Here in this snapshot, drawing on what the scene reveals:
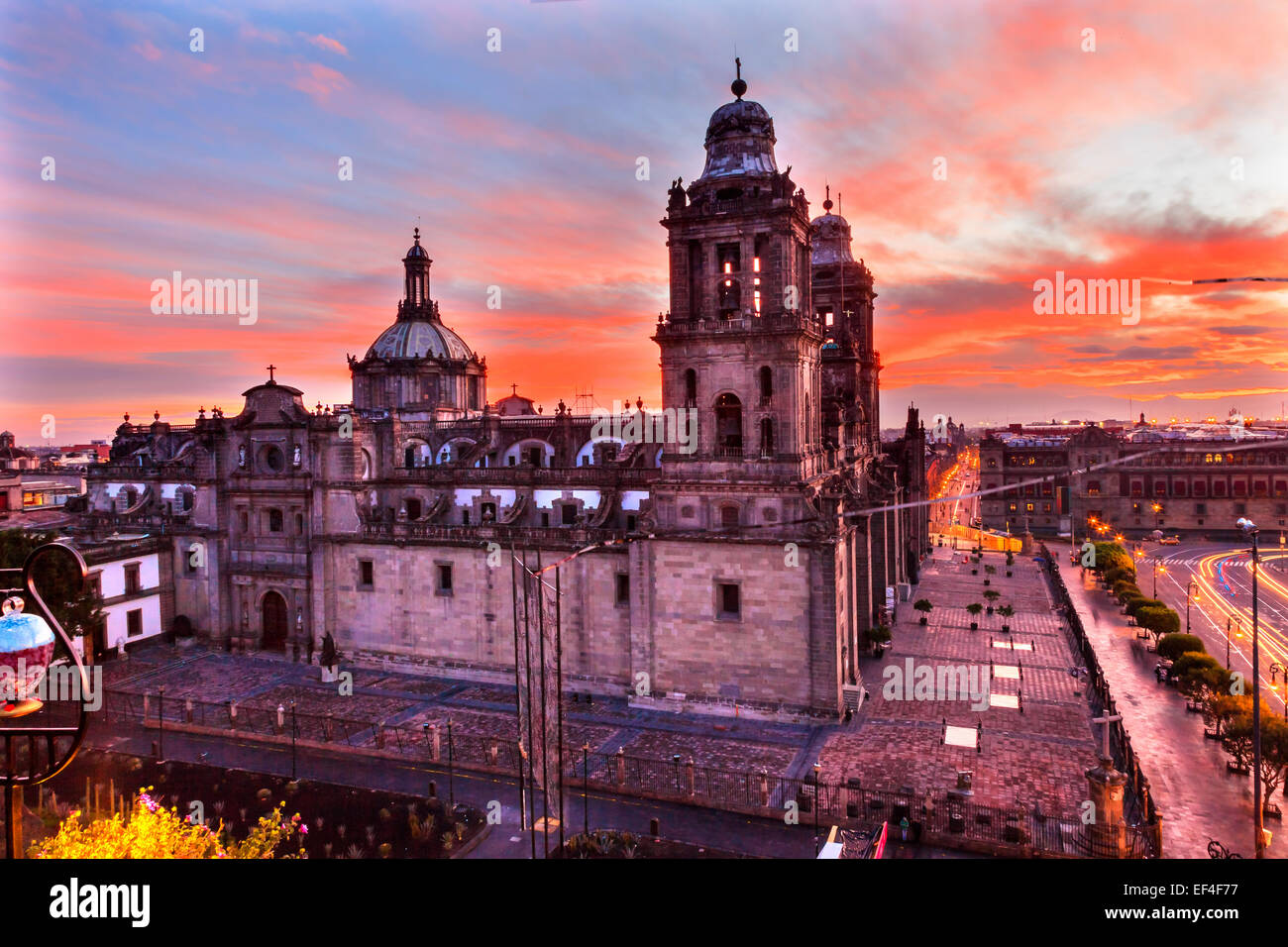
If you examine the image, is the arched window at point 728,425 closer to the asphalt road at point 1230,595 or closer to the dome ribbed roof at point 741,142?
the dome ribbed roof at point 741,142

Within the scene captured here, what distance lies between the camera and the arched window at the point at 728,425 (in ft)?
124

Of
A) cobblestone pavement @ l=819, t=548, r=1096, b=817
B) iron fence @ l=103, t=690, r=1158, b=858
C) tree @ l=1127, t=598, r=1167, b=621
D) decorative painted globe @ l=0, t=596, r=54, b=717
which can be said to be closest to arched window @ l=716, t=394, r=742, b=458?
cobblestone pavement @ l=819, t=548, r=1096, b=817

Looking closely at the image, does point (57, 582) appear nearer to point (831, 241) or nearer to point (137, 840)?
point (137, 840)

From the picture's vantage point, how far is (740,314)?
37812 mm

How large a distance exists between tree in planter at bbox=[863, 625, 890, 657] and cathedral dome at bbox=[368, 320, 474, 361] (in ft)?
123

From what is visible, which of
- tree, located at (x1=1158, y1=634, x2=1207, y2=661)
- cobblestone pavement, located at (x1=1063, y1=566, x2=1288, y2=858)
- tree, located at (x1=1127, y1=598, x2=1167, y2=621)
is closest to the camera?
cobblestone pavement, located at (x1=1063, y1=566, x2=1288, y2=858)

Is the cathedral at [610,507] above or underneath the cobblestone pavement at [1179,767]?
above

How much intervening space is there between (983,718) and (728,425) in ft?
57.8

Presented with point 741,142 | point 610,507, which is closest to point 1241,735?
point 610,507

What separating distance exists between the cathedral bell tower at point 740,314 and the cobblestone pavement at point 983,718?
12.0 meters

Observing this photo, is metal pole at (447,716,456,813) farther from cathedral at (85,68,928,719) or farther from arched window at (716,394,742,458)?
arched window at (716,394,742,458)

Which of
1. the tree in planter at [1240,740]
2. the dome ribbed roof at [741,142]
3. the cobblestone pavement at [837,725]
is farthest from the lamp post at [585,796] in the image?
the dome ribbed roof at [741,142]

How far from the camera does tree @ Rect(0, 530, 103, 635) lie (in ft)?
121
